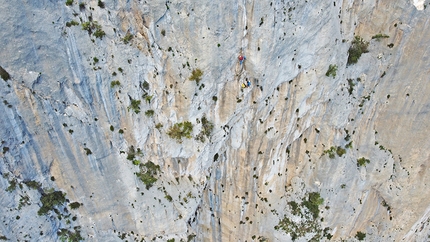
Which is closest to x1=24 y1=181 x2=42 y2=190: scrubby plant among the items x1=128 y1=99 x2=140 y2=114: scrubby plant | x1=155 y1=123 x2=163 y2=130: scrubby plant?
x1=128 y1=99 x2=140 y2=114: scrubby plant

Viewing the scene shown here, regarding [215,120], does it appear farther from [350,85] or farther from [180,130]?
[350,85]

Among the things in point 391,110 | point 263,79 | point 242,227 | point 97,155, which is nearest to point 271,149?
point 263,79

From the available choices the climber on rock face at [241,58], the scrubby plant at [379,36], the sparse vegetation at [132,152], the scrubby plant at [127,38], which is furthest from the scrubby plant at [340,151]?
the scrubby plant at [127,38]

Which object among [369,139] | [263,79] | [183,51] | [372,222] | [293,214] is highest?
[183,51]

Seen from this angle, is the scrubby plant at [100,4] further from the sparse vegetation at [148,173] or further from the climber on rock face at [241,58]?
the sparse vegetation at [148,173]

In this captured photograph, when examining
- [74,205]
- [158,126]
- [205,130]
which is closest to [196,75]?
[205,130]

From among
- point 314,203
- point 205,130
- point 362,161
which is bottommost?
point 314,203

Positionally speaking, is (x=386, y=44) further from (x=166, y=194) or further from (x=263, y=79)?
(x=166, y=194)

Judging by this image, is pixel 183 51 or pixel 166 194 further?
pixel 166 194
